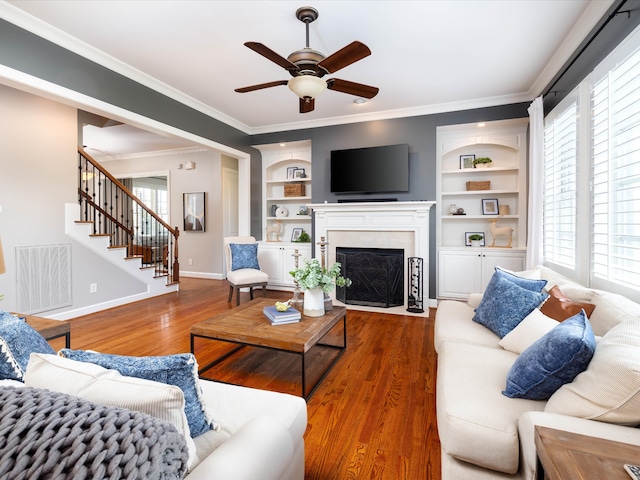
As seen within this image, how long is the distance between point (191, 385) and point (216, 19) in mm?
2778

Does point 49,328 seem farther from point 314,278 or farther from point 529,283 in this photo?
point 529,283

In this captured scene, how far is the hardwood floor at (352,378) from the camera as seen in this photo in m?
1.65

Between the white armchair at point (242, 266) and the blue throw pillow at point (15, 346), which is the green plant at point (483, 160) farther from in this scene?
the blue throw pillow at point (15, 346)

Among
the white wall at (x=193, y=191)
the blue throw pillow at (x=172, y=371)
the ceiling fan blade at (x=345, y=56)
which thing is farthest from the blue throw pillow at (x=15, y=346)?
the white wall at (x=193, y=191)

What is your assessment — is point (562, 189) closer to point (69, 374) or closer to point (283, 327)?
point (283, 327)

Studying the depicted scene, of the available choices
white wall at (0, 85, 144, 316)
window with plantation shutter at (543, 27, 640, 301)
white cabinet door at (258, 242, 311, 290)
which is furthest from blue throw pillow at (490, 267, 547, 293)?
white wall at (0, 85, 144, 316)

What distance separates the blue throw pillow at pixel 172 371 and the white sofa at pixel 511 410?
94cm

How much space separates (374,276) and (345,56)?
2982 millimetres

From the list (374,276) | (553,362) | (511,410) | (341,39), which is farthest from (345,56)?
(374,276)

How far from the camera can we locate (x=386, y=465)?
5.26 ft

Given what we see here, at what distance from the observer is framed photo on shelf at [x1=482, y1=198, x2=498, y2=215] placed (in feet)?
15.3

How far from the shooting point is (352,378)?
248 cm

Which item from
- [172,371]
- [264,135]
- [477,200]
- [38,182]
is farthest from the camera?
[264,135]

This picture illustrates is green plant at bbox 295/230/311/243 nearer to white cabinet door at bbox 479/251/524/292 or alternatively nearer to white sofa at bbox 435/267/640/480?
white cabinet door at bbox 479/251/524/292
